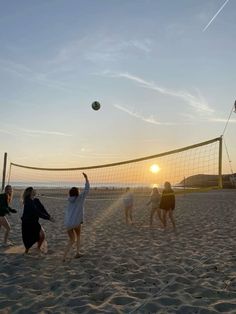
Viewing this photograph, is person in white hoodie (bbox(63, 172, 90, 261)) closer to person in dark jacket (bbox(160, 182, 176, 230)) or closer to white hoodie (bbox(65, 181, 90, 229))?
white hoodie (bbox(65, 181, 90, 229))

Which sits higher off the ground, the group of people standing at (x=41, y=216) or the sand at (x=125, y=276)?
the group of people standing at (x=41, y=216)

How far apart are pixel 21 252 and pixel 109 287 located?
3.16 metres

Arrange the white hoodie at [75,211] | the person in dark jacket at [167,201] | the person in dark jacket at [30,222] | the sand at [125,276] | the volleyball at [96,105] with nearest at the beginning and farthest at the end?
the sand at [125,276], the white hoodie at [75,211], the person in dark jacket at [30,222], the person in dark jacket at [167,201], the volleyball at [96,105]

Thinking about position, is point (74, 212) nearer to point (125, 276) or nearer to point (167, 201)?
point (125, 276)

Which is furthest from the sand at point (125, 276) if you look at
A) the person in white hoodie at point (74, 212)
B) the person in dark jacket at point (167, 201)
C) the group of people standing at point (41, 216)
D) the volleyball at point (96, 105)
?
the volleyball at point (96, 105)

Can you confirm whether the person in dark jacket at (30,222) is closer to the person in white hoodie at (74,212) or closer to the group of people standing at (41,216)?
the group of people standing at (41,216)

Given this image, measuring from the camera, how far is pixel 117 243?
363 inches

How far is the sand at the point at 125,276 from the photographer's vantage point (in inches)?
189

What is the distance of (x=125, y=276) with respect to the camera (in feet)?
20.3

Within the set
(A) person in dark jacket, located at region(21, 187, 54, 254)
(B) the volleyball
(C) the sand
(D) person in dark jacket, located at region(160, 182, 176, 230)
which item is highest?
(B) the volleyball

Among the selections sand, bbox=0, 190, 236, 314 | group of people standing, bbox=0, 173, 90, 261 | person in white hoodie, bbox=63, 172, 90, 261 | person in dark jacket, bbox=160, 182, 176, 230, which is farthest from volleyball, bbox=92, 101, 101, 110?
person in white hoodie, bbox=63, 172, 90, 261

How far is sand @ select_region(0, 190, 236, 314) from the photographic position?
481 centimetres

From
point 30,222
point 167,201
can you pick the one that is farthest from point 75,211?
point 167,201

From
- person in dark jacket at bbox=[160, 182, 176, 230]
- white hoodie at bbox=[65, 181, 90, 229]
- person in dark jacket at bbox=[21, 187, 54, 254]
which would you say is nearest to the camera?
white hoodie at bbox=[65, 181, 90, 229]
